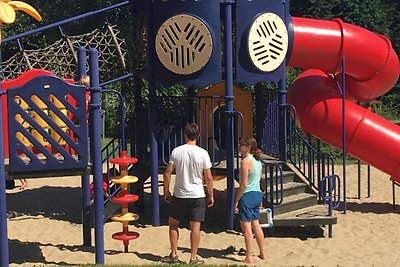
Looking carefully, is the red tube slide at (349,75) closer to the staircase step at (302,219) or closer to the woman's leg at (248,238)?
the staircase step at (302,219)

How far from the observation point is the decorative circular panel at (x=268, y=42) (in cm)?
A: 905

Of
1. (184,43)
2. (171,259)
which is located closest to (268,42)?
(184,43)

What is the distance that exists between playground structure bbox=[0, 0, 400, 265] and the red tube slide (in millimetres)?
15

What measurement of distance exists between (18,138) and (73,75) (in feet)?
40.2

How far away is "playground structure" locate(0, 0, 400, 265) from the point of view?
29.1ft

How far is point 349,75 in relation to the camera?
10.8 metres

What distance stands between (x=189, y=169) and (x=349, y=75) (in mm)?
4748

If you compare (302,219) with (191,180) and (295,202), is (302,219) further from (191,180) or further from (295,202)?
(191,180)

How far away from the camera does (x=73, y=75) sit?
19.2 meters

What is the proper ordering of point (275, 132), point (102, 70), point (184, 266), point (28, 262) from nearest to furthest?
point (184, 266), point (28, 262), point (275, 132), point (102, 70)

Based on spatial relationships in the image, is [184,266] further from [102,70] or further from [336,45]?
[102,70]

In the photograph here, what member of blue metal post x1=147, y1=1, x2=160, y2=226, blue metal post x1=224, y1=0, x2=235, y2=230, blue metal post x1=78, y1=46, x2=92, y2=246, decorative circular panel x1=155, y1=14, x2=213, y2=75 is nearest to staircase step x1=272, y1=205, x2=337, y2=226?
blue metal post x1=224, y1=0, x2=235, y2=230

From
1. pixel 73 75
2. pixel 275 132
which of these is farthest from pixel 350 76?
pixel 73 75

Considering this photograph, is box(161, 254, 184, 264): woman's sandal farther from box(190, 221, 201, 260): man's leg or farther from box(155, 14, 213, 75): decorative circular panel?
box(155, 14, 213, 75): decorative circular panel
